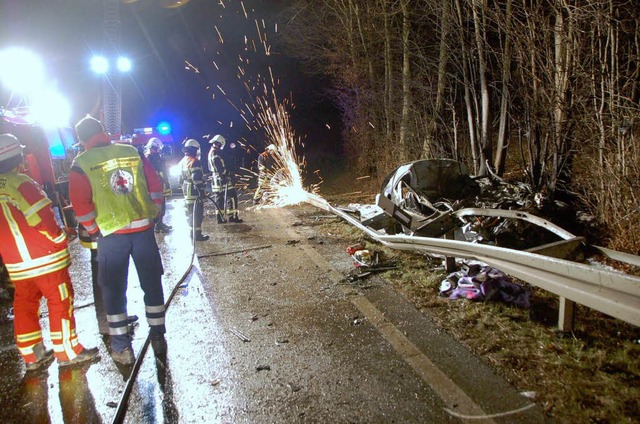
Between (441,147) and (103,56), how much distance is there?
12.5 m

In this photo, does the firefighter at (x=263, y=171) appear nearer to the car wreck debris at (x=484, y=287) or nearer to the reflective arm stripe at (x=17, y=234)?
the car wreck debris at (x=484, y=287)

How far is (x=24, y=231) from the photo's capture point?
3672 millimetres

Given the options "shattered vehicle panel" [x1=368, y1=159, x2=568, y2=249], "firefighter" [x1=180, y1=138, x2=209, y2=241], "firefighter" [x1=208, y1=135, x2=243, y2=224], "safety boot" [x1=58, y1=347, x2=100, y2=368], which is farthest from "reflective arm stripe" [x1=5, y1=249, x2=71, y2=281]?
"firefighter" [x1=208, y1=135, x2=243, y2=224]

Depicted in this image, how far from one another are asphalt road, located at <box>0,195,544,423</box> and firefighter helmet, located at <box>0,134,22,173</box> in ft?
6.06

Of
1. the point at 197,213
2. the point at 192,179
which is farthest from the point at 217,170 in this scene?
the point at 197,213

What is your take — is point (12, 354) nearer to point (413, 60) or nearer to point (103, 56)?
point (413, 60)

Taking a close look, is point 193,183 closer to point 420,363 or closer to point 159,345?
point 159,345

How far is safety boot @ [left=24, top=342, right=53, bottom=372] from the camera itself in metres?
3.84

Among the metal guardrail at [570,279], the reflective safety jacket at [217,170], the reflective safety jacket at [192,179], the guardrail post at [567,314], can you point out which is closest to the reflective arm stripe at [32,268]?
the metal guardrail at [570,279]

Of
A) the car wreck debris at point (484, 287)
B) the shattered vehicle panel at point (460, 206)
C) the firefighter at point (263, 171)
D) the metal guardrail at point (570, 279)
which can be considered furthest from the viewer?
the firefighter at point (263, 171)

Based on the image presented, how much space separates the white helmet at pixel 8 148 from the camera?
12.1 feet

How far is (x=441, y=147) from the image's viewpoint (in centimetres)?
1234

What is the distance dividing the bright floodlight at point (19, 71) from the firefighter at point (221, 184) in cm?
501

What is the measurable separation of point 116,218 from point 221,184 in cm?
673
